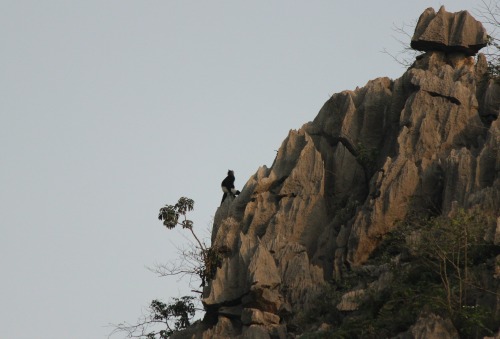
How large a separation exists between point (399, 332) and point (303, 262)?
7.63 metres

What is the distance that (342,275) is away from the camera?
38.7 metres

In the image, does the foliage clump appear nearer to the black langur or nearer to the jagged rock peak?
the black langur

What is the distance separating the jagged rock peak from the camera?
1805 inches

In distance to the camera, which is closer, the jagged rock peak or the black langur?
the jagged rock peak

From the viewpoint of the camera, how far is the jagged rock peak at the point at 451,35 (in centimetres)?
4584

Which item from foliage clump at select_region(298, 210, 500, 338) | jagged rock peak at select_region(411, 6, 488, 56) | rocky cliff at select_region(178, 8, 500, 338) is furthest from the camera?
jagged rock peak at select_region(411, 6, 488, 56)

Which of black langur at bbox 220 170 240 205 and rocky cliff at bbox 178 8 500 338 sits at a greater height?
black langur at bbox 220 170 240 205

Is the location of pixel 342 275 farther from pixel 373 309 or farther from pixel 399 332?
pixel 399 332

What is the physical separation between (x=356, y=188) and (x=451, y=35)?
8.20m

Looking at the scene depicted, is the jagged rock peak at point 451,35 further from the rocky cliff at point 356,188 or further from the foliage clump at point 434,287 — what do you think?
the foliage clump at point 434,287

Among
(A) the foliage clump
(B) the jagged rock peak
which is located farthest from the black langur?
(A) the foliage clump

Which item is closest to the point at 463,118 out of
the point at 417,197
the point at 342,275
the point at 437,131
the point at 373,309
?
the point at 437,131

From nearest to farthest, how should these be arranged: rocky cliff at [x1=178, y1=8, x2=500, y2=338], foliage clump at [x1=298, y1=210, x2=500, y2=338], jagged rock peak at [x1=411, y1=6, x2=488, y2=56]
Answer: foliage clump at [x1=298, y1=210, x2=500, y2=338]
rocky cliff at [x1=178, y1=8, x2=500, y2=338]
jagged rock peak at [x1=411, y1=6, x2=488, y2=56]

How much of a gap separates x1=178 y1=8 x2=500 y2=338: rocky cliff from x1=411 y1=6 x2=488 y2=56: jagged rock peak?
1.9 inches
